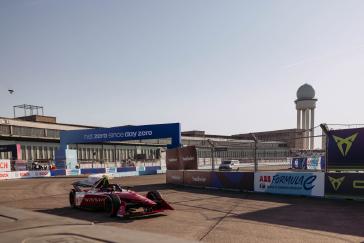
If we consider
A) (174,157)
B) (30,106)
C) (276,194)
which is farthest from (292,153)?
(30,106)

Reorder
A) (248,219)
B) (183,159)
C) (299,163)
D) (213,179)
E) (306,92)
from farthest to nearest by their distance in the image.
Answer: (306,92) < (299,163) < (183,159) < (213,179) < (248,219)

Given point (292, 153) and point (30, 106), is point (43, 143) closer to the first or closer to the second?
point (30, 106)

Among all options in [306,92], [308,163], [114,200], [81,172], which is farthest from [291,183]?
[306,92]

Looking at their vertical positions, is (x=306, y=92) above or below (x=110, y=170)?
above

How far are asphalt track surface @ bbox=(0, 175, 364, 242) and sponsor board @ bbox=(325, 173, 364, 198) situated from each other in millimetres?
504

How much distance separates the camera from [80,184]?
14.5 m

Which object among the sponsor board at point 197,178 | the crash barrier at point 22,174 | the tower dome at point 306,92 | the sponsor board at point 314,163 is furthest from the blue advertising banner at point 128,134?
the tower dome at point 306,92

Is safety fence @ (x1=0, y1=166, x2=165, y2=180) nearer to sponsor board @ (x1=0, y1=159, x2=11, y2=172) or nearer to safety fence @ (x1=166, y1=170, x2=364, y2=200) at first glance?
sponsor board @ (x1=0, y1=159, x2=11, y2=172)

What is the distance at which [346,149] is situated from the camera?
14.7m

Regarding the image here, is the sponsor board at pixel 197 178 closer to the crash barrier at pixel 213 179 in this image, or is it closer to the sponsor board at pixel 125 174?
the crash barrier at pixel 213 179

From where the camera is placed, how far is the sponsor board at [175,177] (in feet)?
78.0

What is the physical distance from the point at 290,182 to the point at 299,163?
85.3ft

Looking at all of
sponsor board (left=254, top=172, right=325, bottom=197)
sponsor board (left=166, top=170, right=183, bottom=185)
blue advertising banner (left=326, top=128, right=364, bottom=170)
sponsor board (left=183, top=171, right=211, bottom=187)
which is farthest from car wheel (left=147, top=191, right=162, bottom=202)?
sponsor board (left=166, top=170, right=183, bottom=185)

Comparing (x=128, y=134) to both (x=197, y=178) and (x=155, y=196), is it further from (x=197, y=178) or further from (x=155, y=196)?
(x=155, y=196)
